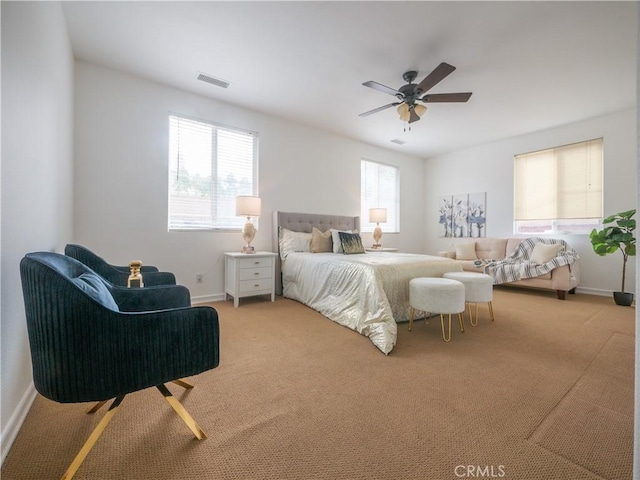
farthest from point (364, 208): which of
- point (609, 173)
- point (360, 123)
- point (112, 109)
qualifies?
point (112, 109)

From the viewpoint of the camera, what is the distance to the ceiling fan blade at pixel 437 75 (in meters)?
2.31

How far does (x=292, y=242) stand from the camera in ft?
13.1

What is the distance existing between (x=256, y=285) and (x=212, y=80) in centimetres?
255

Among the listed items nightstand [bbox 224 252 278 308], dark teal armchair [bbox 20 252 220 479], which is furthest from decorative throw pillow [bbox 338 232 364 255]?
dark teal armchair [bbox 20 252 220 479]

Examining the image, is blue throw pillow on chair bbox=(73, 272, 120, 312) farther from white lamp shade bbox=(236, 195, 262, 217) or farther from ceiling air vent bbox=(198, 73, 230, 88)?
ceiling air vent bbox=(198, 73, 230, 88)

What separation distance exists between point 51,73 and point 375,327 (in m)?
3.05

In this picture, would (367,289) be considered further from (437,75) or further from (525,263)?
(525,263)

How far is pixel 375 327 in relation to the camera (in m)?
2.31

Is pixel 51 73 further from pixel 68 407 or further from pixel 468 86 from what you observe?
pixel 468 86

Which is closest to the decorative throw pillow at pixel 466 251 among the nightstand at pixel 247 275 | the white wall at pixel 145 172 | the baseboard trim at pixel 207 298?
the white wall at pixel 145 172

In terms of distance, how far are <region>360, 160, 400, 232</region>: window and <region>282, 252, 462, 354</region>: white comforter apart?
2415 millimetres

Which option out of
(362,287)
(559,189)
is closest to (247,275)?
(362,287)

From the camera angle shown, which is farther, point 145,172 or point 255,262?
point 255,262

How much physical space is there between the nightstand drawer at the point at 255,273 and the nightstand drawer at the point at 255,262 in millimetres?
40
